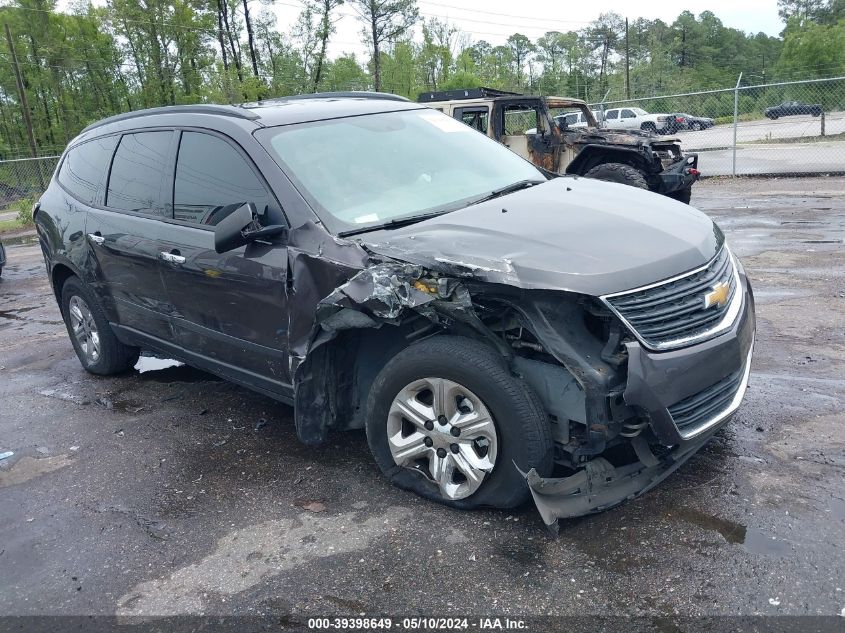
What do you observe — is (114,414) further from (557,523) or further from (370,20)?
(370,20)

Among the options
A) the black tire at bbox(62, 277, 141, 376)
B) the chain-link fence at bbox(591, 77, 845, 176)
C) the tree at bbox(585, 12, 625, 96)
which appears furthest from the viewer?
the tree at bbox(585, 12, 625, 96)

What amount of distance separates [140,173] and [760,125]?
103ft

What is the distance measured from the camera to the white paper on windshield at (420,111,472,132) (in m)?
4.55

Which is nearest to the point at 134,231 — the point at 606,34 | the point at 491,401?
the point at 491,401

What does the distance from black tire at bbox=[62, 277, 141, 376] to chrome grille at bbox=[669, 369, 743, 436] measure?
166 inches

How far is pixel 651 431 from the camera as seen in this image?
9.53 feet

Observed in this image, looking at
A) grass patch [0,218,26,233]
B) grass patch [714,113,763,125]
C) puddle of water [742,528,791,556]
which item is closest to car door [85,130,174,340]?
puddle of water [742,528,791,556]

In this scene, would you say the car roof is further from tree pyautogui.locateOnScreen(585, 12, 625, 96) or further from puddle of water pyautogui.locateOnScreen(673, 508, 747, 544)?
tree pyautogui.locateOnScreen(585, 12, 625, 96)

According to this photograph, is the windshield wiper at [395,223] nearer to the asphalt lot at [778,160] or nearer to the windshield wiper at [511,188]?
the windshield wiper at [511,188]

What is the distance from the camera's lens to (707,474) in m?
3.38

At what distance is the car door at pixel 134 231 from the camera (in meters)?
4.40

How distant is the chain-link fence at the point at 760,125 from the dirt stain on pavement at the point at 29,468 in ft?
53.1

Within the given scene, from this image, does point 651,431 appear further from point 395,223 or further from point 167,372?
point 167,372

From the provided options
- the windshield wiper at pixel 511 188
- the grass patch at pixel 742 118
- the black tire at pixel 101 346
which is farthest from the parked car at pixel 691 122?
the black tire at pixel 101 346
